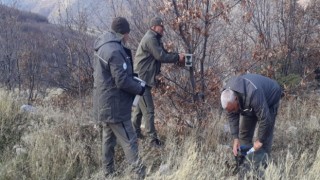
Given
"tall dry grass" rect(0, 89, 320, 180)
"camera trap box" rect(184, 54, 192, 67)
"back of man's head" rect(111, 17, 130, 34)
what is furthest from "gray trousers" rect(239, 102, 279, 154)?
"back of man's head" rect(111, 17, 130, 34)

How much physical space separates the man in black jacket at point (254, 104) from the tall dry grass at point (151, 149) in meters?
0.34

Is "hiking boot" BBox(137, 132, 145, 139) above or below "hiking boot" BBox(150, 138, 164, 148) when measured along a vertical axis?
above

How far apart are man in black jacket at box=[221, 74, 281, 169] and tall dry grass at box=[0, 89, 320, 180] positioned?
0.34m

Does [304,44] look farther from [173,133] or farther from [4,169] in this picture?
[4,169]

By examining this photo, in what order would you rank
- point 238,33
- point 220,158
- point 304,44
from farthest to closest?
point 304,44 → point 238,33 → point 220,158

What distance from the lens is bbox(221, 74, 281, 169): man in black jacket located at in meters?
4.52

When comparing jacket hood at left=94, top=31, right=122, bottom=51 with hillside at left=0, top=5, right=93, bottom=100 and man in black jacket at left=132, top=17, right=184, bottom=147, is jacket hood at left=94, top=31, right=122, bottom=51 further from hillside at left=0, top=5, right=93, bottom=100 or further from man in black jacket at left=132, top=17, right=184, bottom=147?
hillside at left=0, top=5, right=93, bottom=100


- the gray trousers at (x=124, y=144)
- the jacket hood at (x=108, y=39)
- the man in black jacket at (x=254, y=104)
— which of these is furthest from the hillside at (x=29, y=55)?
the man in black jacket at (x=254, y=104)

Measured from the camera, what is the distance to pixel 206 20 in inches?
235

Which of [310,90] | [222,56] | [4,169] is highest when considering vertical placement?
[222,56]

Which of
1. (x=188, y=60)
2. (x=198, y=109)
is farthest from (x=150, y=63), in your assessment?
(x=198, y=109)


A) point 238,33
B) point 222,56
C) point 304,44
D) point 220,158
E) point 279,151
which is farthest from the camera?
point 304,44

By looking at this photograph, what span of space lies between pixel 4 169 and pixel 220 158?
8.44ft

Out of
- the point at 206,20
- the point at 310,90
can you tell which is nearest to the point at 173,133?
the point at 206,20
